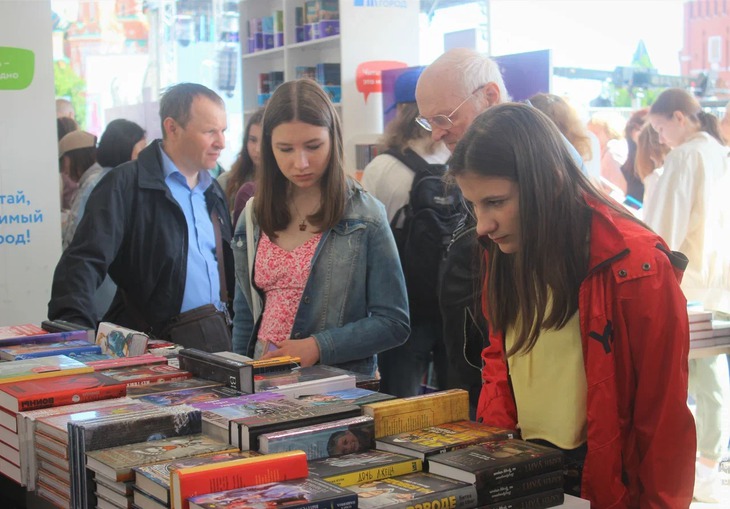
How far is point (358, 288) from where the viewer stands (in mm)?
2463

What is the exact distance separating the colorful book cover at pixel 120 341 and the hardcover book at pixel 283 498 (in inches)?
40.8

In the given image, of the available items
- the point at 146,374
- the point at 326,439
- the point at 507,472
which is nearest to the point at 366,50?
the point at 146,374

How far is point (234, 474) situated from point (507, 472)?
408 mm

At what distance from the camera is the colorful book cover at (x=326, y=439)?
1.38 m

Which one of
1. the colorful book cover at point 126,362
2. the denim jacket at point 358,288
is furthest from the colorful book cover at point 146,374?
the denim jacket at point 358,288

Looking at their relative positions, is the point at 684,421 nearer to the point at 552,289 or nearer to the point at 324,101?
the point at 552,289

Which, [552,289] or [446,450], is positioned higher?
[552,289]

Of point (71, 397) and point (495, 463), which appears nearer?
point (495, 463)

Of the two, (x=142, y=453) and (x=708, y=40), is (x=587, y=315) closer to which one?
(x=142, y=453)

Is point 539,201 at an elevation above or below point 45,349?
above

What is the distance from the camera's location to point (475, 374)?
8.11ft

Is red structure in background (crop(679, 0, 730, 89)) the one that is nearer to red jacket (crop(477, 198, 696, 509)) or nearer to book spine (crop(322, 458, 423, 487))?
red jacket (crop(477, 198, 696, 509))

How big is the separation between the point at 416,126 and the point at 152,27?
7219mm

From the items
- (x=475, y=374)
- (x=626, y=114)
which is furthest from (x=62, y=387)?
(x=626, y=114)
